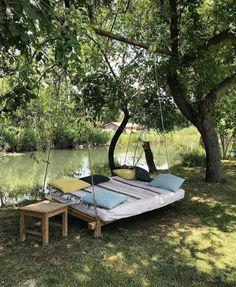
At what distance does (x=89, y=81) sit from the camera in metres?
8.02

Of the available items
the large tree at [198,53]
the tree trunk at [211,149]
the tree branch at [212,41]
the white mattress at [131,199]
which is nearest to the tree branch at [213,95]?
the large tree at [198,53]

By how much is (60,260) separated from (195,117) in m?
4.53

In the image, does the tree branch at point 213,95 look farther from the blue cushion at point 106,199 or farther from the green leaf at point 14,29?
the green leaf at point 14,29

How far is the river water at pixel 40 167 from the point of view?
8.51m

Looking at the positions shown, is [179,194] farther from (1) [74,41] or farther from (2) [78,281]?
(1) [74,41]

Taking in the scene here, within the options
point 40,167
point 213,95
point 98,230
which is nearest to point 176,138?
point 40,167

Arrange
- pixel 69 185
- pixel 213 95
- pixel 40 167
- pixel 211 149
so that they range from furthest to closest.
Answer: pixel 40 167 < pixel 211 149 < pixel 213 95 < pixel 69 185

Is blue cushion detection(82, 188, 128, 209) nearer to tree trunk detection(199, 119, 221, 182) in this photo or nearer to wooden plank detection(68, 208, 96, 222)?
wooden plank detection(68, 208, 96, 222)

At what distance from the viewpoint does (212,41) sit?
6.27 m

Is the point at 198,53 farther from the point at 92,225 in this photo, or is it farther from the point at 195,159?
the point at 195,159

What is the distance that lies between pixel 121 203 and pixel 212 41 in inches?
137

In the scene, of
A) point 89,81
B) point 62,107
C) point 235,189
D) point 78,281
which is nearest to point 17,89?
point 78,281

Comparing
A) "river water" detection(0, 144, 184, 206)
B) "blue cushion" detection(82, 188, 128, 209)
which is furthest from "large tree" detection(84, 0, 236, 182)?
"blue cushion" detection(82, 188, 128, 209)

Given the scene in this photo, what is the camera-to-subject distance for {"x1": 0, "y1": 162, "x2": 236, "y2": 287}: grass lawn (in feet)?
11.1
